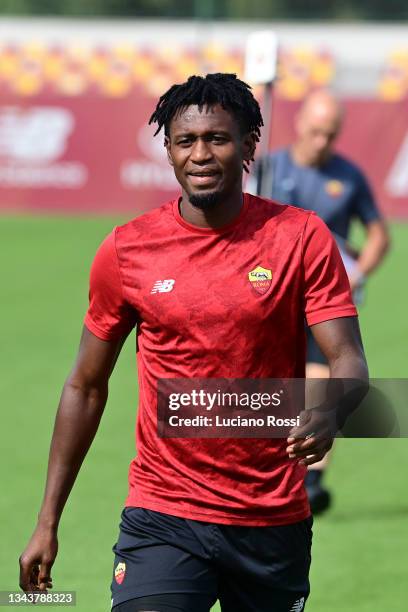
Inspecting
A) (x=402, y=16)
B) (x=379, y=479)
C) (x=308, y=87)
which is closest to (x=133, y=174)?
(x=308, y=87)

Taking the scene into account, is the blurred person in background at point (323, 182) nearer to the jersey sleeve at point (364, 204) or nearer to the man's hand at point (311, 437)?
the jersey sleeve at point (364, 204)

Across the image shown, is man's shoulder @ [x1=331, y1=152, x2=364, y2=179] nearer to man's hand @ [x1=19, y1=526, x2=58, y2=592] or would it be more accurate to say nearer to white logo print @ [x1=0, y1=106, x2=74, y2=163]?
man's hand @ [x1=19, y1=526, x2=58, y2=592]

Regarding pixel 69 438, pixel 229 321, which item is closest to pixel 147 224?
pixel 229 321

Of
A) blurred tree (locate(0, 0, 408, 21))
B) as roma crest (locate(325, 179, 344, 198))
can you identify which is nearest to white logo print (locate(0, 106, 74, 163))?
blurred tree (locate(0, 0, 408, 21))

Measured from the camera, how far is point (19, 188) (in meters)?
27.5

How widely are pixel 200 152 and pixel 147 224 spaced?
340 mm

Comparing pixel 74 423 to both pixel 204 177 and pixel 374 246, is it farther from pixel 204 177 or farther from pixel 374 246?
pixel 374 246

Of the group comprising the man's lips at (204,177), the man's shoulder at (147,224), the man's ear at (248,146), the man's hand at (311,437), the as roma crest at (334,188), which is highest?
the man's ear at (248,146)

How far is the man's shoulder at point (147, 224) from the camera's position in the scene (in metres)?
4.41

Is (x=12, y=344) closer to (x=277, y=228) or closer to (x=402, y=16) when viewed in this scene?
(x=277, y=228)

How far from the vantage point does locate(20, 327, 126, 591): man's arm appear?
14.5 feet

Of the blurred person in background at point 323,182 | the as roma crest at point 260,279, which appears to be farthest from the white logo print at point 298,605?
the blurred person in background at point 323,182

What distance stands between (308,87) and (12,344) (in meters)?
18.1

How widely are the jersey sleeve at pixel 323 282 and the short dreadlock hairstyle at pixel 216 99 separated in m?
0.47
